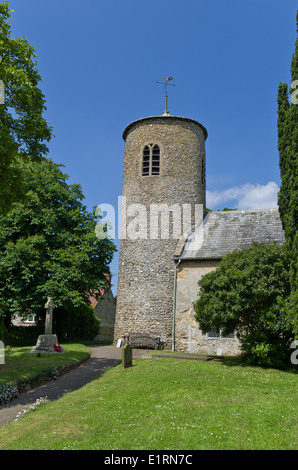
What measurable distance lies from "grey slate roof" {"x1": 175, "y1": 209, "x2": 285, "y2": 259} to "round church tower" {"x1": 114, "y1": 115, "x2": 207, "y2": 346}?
1124 mm

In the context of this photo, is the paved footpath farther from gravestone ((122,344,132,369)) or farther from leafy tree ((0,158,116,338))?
leafy tree ((0,158,116,338))

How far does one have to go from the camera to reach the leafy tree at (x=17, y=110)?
36.2ft

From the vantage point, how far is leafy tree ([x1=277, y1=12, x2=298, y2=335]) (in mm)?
10711

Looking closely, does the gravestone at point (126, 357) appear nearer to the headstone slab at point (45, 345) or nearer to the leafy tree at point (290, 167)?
the headstone slab at point (45, 345)

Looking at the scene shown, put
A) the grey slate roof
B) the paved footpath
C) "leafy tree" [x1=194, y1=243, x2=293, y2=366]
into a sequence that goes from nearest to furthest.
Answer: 1. the paved footpath
2. "leafy tree" [x1=194, y1=243, x2=293, y2=366]
3. the grey slate roof

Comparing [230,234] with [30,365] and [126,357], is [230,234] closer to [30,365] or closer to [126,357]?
[126,357]

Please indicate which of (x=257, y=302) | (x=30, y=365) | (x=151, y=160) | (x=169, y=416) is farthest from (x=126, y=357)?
(x=151, y=160)

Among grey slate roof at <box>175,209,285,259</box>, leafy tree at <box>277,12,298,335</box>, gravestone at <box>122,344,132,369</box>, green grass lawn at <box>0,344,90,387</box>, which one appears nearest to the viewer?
leafy tree at <box>277,12,298,335</box>

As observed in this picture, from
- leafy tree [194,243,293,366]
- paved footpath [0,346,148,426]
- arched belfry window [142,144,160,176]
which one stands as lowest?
paved footpath [0,346,148,426]

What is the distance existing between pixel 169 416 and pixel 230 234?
14.6 metres

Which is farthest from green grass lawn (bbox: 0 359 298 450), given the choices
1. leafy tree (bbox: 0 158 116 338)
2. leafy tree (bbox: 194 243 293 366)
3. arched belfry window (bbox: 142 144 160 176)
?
arched belfry window (bbox: 142 144 160 176)

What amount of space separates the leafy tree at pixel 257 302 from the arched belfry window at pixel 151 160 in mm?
10724

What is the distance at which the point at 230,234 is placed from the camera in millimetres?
20344
